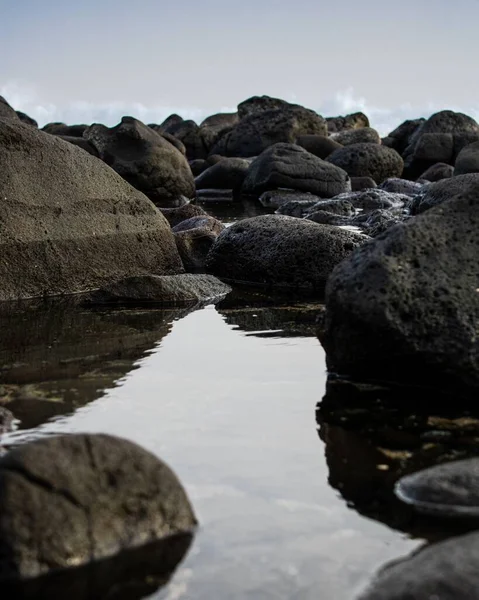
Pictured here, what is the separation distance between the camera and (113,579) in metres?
3.12

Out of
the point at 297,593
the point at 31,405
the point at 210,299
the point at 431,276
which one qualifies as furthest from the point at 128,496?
the point at 210,299

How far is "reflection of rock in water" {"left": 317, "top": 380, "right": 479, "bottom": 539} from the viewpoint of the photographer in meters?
3.69

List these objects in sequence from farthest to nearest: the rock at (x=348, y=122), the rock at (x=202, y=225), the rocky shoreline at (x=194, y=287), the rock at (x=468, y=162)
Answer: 1. the rock at (x=348, y=122)
2. the rock at (x=468, y=162)
3. the rock at (x=202, y=225)
4. the rocky shoreline at (x=194, y=287)

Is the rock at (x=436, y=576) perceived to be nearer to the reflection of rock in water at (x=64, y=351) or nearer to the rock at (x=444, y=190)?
the reflection of rock in water at (x=64, y=351)

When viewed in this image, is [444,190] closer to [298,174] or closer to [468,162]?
[468,162]

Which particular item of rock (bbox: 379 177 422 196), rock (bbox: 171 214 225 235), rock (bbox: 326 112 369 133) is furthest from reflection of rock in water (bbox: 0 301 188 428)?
rock (bbox: 326 112 369 133)

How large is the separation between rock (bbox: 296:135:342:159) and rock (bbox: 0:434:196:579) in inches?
1054

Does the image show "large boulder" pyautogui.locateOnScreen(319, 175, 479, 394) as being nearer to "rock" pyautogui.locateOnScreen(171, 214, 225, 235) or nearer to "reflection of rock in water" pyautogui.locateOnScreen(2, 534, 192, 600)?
"reflection of rock in water" pyautogui.locateOnScreen(2, 534, 192, 600)

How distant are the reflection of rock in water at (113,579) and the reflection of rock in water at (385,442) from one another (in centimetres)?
84

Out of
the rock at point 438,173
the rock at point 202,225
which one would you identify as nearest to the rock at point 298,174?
the rock at point 438,173

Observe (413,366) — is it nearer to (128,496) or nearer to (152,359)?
(152,359)

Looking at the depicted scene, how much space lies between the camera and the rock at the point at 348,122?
46.2 meters

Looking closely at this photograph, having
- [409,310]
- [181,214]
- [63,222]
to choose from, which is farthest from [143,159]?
[409,310]

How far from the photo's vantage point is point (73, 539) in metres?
3.15
